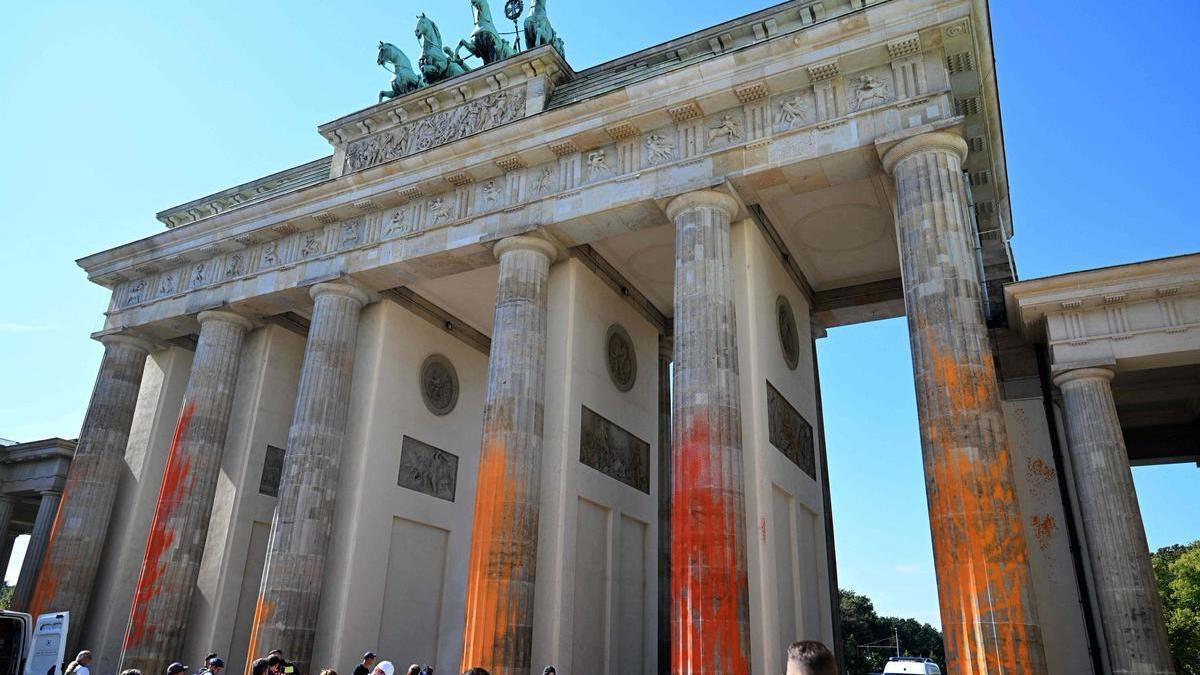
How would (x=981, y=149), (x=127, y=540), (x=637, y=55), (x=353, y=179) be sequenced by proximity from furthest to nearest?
(x=127, y=540), (x=353, y=179), (x=637, y=55), (x=981, y=149)

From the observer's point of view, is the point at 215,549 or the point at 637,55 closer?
the point at 637,55

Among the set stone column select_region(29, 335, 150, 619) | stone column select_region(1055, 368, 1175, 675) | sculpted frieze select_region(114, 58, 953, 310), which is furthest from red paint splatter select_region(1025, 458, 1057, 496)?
stone column select_region(29, 335, 150, 619)

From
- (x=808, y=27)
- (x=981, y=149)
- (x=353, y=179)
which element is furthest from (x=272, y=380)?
(x=981, y=149)

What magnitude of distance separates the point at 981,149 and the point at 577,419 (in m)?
10.0

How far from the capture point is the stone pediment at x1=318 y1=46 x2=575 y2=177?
18.4 meters

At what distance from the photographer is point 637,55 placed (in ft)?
58.9

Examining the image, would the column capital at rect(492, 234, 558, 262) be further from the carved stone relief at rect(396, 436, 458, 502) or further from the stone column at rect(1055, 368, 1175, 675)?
the stone column at rect(1055, 368, 1175, 675)

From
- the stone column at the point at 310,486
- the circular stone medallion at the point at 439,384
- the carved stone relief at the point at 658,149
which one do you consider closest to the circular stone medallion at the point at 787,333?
the carved stone relief at the point at 658,149

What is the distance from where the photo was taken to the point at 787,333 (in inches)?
714

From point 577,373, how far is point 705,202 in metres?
4.63

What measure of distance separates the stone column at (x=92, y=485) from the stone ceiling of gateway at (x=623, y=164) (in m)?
1.29

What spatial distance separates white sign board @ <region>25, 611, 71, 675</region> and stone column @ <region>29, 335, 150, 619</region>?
8791 mm

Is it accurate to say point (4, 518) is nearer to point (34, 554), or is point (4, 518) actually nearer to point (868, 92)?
point (34, 554)

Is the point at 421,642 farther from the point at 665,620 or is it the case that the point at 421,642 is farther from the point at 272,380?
the point at 272,380
